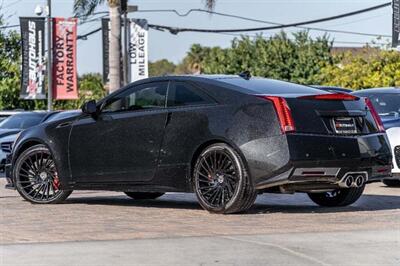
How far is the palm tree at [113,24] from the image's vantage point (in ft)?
80.8

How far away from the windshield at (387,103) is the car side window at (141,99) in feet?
17.4

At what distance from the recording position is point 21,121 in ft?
70.9

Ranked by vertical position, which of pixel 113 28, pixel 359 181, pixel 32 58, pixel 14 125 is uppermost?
pixel 113 28

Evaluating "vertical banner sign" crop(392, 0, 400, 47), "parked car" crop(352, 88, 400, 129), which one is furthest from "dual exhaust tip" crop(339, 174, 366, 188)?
"vertical banner sign" crop(392, 0, 400, 47)

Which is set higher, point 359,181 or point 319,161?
point 319,161

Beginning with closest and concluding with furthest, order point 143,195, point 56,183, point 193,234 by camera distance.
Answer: point 193,234 < point 56,183 < point 143,195

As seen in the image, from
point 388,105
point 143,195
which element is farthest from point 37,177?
point 388,105

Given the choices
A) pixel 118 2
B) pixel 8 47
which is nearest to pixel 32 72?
pixel 8 47

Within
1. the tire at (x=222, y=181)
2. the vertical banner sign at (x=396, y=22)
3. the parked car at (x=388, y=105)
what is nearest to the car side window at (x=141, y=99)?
the tire at (x=222, y=181)

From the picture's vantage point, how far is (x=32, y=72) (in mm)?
37969

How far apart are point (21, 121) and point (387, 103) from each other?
379 inches

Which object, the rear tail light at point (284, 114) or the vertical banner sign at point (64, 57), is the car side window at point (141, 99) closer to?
the rear tail light at point (284, 114)

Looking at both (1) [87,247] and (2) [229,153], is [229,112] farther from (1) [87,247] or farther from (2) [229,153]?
(1) [87,247]

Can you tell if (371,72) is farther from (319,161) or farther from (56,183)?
(319,161)
